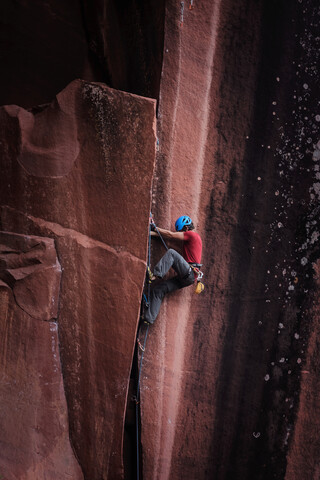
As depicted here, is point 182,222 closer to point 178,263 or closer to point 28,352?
point 178,263

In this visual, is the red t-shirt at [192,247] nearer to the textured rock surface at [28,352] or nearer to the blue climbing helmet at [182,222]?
the blue climbing helmet at [182,222]

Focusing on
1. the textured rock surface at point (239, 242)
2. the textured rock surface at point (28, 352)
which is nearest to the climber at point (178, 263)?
the textured rock surface at point (239, 242)

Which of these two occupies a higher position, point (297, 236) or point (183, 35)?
point (183, 35)

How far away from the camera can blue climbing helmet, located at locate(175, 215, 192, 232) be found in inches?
133

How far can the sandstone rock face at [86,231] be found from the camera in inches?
121

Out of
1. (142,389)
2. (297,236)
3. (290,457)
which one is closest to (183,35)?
(297,236)

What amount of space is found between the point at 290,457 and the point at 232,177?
292 centimetres

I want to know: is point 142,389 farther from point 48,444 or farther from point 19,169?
point 19,169

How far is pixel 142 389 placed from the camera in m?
3.55

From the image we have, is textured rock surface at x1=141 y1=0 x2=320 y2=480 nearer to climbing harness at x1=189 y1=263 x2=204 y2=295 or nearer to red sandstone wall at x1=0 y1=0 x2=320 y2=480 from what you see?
red sandstone wall at x1=0 y1=0 x2=320 y2=480

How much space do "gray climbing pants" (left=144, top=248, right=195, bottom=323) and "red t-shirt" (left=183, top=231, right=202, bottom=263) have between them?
108 millimetres

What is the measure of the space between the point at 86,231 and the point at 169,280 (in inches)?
37.1

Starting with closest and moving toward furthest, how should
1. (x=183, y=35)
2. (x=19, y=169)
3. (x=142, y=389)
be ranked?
(x=19, y=169) < (x=183, y=35) < (x=142, y=389)

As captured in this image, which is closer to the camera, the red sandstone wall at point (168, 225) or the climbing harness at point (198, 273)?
the red sandstone wall at point (168, 225)
